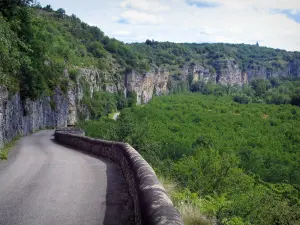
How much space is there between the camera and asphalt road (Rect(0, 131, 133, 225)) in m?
6.82

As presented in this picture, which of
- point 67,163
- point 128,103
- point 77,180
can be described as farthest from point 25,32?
point 128,103

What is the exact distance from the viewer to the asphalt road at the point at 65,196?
6.82 m

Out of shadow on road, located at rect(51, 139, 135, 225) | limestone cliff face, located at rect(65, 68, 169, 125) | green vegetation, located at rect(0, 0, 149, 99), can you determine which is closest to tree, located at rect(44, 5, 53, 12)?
green vegetation, located at rect(0, 0, 149, 99)

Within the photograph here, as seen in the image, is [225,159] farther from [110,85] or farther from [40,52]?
[110,85]

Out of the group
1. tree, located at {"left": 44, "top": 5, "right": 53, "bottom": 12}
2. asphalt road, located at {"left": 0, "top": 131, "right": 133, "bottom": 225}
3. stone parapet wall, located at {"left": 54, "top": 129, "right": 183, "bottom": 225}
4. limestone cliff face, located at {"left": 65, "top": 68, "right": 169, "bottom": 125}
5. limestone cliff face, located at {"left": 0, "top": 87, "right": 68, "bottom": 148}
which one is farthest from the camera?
tree, located at {"left": 44, "top": 5, "right": 53, "bottom": 12}

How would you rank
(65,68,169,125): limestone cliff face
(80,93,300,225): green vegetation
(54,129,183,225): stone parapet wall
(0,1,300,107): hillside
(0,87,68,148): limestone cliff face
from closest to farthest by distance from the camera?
1. (54,129,183,225): stone parapet wall
2. (80,93,300,225): green vegetation
3. (0,1,300,107): hillside
4. (0,87,68,148): limestone cliff face
5. (65,68,169,125): limestone cliff face

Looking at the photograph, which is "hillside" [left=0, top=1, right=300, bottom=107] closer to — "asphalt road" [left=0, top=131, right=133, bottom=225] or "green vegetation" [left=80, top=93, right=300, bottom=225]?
"asphalt road" [left=0, top=131, right=133, bottom=225]

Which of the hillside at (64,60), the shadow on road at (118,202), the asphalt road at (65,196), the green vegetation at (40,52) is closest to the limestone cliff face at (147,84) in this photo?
the hillside at (64,60)

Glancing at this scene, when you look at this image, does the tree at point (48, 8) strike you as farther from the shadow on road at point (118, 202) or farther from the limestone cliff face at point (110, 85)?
the shadow on road at point (118, 202)

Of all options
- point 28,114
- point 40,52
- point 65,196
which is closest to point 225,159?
point 65,196

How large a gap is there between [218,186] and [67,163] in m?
10.5

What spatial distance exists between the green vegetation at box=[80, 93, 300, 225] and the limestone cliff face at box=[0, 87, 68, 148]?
21.3 feet

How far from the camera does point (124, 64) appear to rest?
389 ft

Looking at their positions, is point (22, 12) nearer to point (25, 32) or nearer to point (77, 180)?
point (25, 32)
